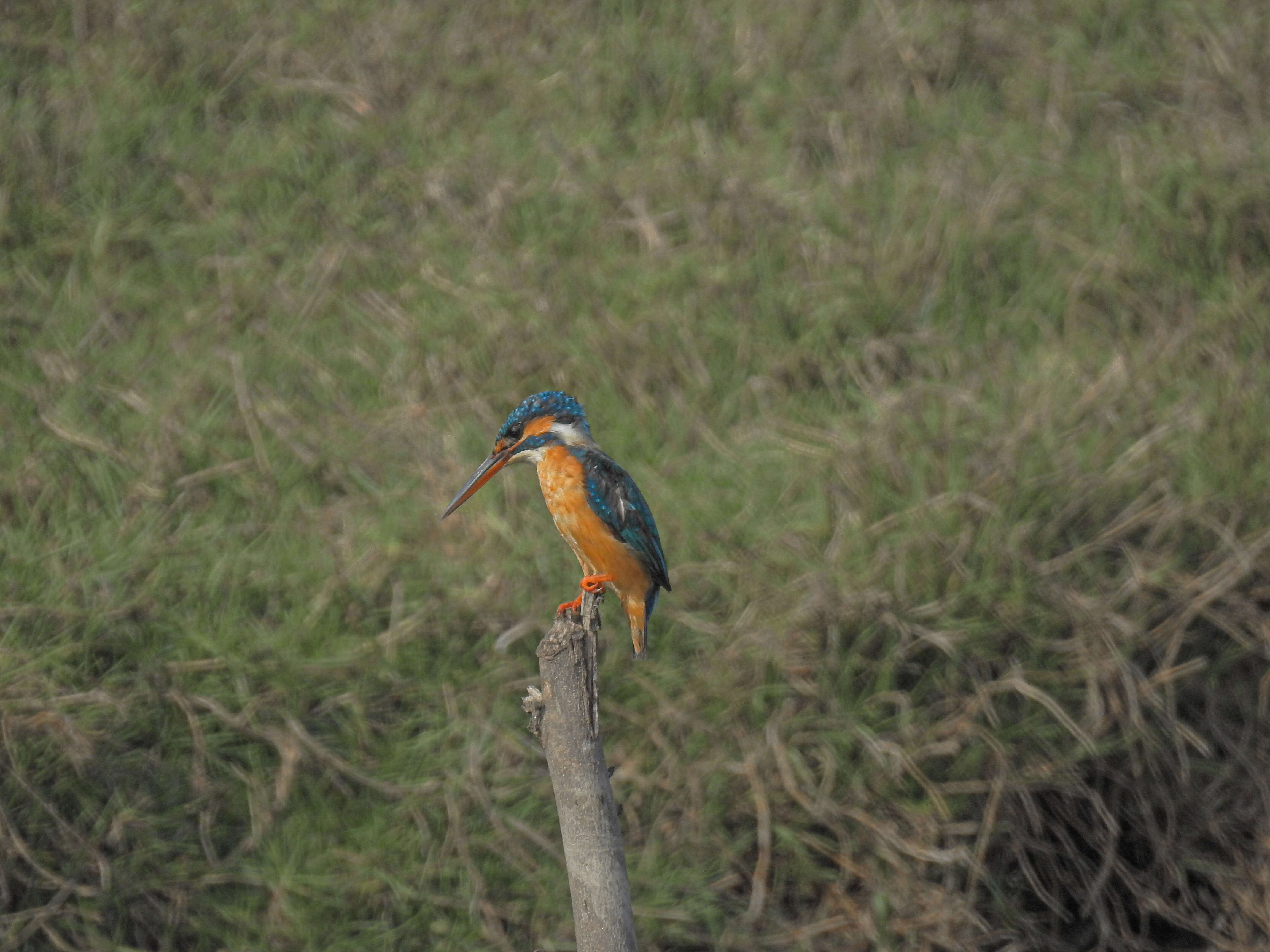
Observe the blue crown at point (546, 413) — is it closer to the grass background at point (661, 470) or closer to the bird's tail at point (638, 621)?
the bird's tail at point (638, 621)

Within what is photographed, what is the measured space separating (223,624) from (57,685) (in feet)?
1.44

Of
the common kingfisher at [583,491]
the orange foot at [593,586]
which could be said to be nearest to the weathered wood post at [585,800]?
the orange foot at [593,586]

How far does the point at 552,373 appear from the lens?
452 cm

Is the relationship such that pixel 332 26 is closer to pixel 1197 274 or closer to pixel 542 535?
pixel 542 535

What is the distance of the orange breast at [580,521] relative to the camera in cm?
279

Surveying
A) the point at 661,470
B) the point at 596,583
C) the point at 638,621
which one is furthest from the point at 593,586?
the point at 661,470

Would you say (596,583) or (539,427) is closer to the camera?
(596,583)

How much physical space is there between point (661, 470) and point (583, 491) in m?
1.37

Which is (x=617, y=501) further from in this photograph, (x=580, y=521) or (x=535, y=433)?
(x=535, y=433)

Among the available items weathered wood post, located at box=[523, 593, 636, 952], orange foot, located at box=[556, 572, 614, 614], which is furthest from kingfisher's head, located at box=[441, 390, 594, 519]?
weathered wood post, located at box=[523, 593, 636, 952]

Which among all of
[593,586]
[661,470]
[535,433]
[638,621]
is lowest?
[661,470]

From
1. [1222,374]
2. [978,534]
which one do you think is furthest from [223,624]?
[1222,374]

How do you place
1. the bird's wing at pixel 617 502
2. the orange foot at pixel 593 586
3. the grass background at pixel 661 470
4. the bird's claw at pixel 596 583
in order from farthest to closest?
1. the grass background at pixel 661 470
2. the bird's wing at pixel 617 502
3. the bird's claw at pixel 596 583
4. the orange foot at pixel 593 586

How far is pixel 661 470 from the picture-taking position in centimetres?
414
